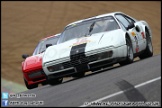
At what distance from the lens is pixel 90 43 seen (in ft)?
32.5

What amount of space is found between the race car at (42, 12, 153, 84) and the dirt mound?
1008 cm

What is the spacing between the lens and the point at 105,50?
9.79 meters

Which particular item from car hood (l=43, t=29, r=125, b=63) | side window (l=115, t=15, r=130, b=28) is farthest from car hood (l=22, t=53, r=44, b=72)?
side window (l=115, t=15, r=130, b=28)

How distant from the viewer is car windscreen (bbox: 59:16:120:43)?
10864mm

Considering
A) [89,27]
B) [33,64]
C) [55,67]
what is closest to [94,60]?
[55,67]

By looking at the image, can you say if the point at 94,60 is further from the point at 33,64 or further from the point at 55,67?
the point at 33,64

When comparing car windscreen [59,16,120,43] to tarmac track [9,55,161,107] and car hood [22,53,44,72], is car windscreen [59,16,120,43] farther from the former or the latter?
tarmac track [9,55,161,107]

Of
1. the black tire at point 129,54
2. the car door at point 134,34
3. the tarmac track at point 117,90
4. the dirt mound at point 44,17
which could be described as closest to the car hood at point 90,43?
the black tire at point 129,54

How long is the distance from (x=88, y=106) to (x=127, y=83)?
1.27m

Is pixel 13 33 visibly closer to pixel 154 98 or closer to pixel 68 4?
pixel 68 4

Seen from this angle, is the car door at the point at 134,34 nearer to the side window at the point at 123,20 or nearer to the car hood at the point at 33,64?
the side window at the point at 123,20

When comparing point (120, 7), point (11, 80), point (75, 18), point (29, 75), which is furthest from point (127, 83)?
point (120, 7)

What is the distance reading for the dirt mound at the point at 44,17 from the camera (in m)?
23.9

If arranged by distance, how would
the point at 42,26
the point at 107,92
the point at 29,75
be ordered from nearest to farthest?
the point at 107,92 → the point at 29,75 → the point at 42,26
